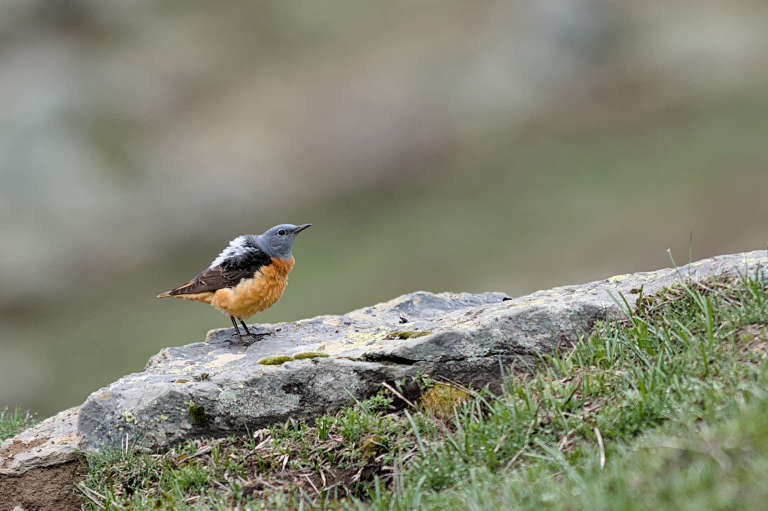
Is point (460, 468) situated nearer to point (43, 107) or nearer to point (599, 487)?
point (599, 487)

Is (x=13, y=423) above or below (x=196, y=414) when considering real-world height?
above

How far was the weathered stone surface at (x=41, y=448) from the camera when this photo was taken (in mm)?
5387

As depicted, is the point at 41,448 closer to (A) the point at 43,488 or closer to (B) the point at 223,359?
(A) the point at 43,488

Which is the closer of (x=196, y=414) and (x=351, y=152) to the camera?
(x=196, y=414)

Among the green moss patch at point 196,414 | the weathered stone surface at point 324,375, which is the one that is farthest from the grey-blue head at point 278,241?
the green moss patch at point 196,414

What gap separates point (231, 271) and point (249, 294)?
0.33 metres

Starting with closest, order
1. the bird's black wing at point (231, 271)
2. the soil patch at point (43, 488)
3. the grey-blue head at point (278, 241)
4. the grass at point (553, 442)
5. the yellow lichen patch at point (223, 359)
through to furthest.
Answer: the grass at point (553, 442) < the soil patch at point (43, 488) < the yellow lichen patch at point (223, 359) < the bird's black wing at point (231, 271) < the grey-blue head at point (278, 241)

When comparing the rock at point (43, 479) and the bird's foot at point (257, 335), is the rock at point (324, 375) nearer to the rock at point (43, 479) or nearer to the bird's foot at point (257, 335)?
the rock at point (43, 479)

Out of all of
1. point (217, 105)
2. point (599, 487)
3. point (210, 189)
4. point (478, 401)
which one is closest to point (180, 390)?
point (478, 401)

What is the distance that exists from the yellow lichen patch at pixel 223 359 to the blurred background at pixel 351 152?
10.8m

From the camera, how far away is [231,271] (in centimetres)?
698

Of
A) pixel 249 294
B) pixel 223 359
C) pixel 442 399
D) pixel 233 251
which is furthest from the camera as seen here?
pixel 233 251

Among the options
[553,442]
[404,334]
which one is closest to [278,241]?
[404,334]

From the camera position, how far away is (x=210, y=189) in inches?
974
